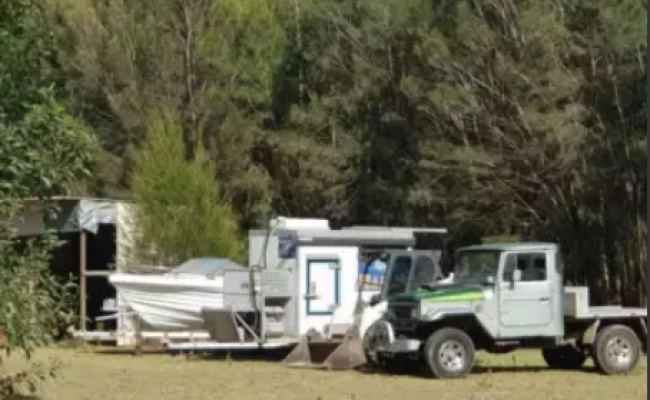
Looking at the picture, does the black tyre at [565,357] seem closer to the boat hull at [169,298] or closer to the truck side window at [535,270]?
the truck side window at [535,270]

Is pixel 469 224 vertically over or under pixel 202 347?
over

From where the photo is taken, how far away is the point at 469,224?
31641 mm

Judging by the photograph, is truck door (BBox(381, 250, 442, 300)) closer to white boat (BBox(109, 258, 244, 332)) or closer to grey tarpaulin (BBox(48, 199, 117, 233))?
white boat (BBox(109, 258, 244, 332))

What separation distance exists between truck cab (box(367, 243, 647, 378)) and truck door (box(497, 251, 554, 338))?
2cm

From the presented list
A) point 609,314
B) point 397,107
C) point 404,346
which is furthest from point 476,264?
point 397,107

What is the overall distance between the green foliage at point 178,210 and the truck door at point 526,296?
40.1 ft

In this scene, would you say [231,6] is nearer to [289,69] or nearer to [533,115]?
[289,69]

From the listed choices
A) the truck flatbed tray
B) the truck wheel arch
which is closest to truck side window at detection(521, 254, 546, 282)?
the truck flatbed tray

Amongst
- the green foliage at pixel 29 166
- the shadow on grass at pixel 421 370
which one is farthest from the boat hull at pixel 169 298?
the green foliage at pixel 29 166

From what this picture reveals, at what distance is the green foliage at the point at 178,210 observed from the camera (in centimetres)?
2917

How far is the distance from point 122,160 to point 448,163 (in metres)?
12.0

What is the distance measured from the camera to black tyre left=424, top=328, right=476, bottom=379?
18.2 m

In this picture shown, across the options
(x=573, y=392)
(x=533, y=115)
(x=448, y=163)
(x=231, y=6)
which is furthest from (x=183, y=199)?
(x=573, y=392)

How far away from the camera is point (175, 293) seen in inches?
1000
